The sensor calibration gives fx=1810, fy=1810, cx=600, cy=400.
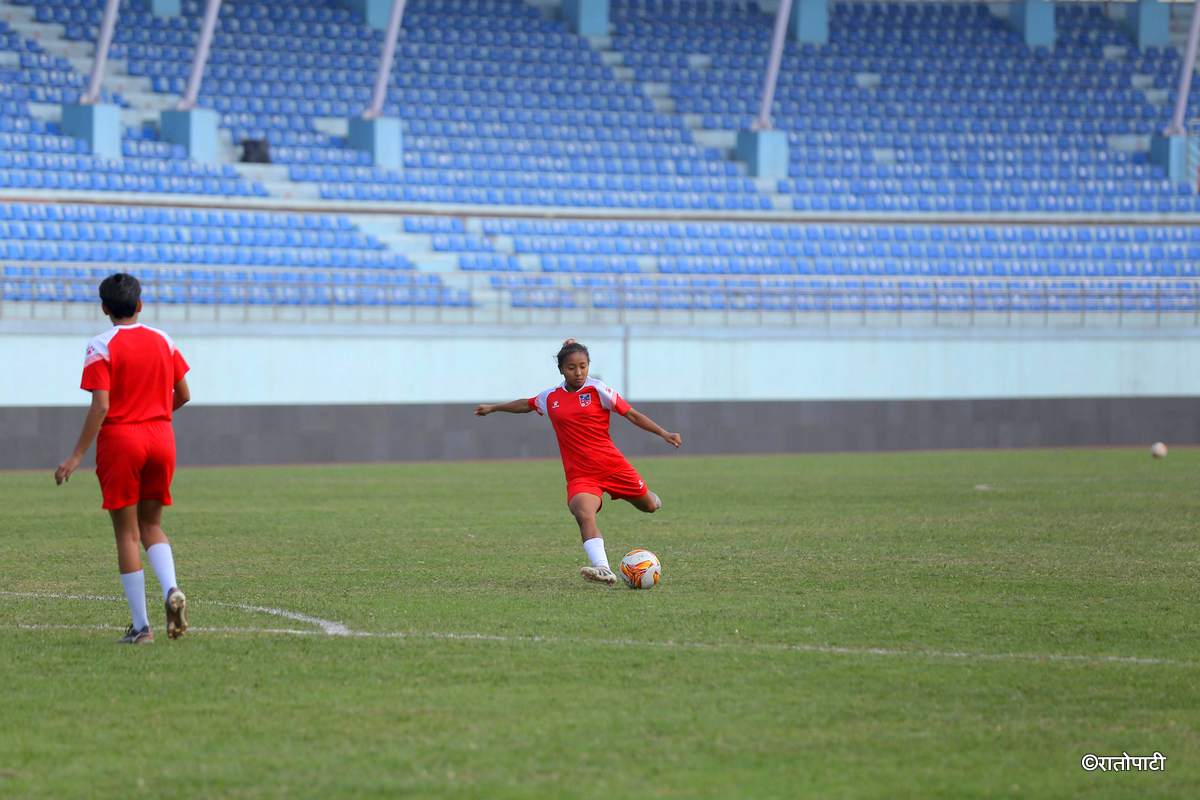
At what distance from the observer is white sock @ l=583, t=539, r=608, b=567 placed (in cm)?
1173

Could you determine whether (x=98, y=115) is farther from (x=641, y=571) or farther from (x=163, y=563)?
(x=163, y=563)

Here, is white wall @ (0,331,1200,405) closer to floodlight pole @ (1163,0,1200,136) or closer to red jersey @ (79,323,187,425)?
floodlight pole @ (1163,0,1200,136)

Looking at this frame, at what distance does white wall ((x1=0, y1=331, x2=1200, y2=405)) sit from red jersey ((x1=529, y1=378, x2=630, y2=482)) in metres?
18.7

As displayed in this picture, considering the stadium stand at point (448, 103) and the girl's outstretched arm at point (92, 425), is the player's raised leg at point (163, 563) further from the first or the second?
the stadium stand at point (448, 103)

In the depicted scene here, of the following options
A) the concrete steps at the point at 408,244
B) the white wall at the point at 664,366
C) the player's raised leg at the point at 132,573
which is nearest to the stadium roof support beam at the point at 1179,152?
Result: the white wall at the point at 664,366

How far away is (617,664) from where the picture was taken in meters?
8.35

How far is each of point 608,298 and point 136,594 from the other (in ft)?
84.0

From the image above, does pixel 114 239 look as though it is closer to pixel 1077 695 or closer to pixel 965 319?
pixel 965 319

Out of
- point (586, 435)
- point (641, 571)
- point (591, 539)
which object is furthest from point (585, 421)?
point (641, 571)

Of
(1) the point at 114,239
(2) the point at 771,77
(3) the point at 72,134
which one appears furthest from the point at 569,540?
(2) the point at 771,77

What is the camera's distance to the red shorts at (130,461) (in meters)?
8.94

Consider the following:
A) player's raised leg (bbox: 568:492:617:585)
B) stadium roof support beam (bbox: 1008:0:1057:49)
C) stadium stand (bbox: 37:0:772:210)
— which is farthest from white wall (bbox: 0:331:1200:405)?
player's raised leg (bbox: 568:492:617:585)

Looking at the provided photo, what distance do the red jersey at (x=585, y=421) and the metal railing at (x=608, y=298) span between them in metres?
19.2

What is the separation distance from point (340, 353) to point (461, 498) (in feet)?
36.4
